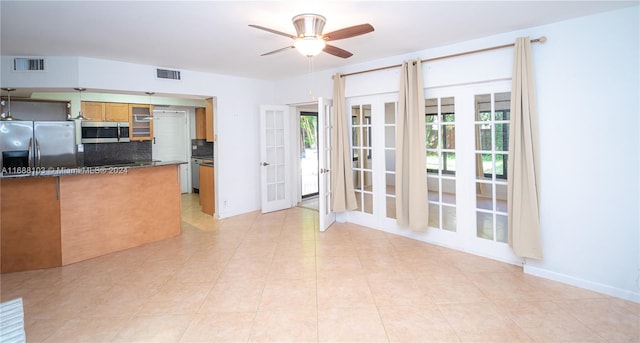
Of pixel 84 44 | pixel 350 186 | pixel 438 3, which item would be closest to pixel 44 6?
pixel 84 44

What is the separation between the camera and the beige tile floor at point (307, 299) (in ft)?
7.70

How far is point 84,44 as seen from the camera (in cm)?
370

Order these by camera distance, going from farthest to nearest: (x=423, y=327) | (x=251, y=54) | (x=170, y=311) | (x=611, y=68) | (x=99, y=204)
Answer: (x=251, y=54) < (x=99, y=204) < (x=611, y=68) < (x=170, y=311) < (x=423, y=327)

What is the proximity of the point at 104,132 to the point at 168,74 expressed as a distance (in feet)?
7.29

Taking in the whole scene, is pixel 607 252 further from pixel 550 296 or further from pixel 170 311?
pixel 170 311

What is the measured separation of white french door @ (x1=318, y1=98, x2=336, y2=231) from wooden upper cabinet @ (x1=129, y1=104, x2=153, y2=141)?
381 cm

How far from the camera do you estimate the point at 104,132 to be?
6.12 meters

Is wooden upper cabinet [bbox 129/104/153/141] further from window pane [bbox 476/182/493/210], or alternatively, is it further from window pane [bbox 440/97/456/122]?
window pane [bbox 476/182/493/210]

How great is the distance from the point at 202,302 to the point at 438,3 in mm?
3260

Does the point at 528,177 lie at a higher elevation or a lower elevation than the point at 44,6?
lower

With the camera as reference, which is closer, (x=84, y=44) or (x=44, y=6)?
(x=44, y=6)

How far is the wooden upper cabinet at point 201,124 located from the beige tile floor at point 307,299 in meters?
4.00

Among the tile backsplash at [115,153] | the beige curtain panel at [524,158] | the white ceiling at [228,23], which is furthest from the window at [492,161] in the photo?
the tile backsplash at [115,153]

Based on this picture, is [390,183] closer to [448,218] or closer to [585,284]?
[448,218]
